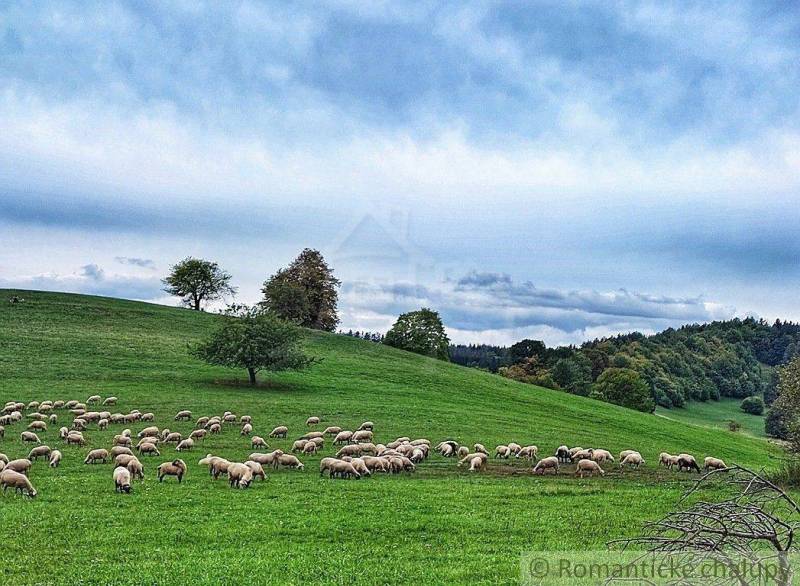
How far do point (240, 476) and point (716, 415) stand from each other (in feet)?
389

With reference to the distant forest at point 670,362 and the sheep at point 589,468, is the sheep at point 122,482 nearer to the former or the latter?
the sheep at point 589,468

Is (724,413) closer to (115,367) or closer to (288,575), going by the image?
(115,367)

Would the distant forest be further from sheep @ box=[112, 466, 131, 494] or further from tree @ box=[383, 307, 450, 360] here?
sheep @ box=[112, 466, 131, 494]

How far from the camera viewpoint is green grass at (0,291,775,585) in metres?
13.1

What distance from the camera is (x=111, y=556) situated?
44.7 ft

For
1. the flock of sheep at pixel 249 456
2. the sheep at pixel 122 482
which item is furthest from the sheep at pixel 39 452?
the sheep at pixel 122 482

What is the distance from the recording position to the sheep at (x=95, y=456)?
991 inches

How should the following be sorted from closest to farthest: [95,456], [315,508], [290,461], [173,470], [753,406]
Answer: [315,508]
[173,470]
[290,461]
[95,456]
[753,406]

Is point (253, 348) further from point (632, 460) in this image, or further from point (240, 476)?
point (632, 460)

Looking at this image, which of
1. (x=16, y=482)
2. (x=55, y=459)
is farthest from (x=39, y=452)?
(x=16, y=482)

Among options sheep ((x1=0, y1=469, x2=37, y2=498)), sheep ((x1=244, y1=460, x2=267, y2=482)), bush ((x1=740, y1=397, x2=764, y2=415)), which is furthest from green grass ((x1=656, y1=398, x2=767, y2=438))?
sheep ((x1=0, y1=469, x2=37, y2=498))

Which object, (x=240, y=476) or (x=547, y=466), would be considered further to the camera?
(x=547, y=466)

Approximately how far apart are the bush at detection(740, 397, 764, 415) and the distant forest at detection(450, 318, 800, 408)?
212 cm

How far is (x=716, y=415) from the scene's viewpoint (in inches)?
4646
